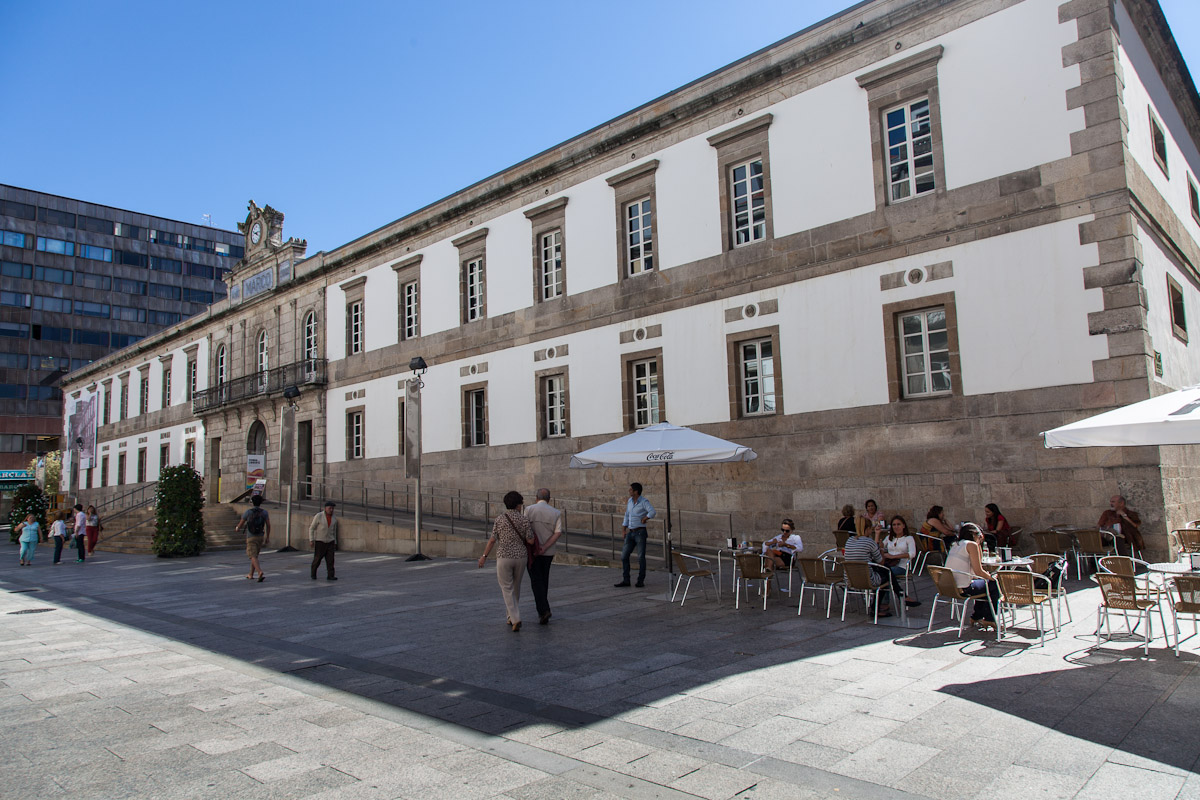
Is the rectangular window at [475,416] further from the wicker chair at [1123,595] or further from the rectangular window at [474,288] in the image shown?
the wicker chair at [1123,595]

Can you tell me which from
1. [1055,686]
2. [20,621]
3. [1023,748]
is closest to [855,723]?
[1023,748]

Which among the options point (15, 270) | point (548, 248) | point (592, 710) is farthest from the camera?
point (15, 270)

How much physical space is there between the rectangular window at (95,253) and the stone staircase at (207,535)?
53.8m

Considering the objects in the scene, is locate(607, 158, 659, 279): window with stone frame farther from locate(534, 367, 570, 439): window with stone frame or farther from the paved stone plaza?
the paved stone plaza

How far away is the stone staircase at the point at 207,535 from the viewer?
78.5ft

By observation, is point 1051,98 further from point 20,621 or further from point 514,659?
point 20,621

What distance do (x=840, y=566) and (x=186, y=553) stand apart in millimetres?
18119

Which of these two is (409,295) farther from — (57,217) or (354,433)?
(57,217)

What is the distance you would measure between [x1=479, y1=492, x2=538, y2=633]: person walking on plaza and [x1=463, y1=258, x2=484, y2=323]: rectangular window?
49.0ft

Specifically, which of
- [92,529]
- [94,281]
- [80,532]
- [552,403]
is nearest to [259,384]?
[92,529]

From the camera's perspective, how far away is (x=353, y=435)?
27.7 meters

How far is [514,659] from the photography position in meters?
7.29

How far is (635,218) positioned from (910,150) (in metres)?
6.65

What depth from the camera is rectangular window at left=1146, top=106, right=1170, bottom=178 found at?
583 inches
